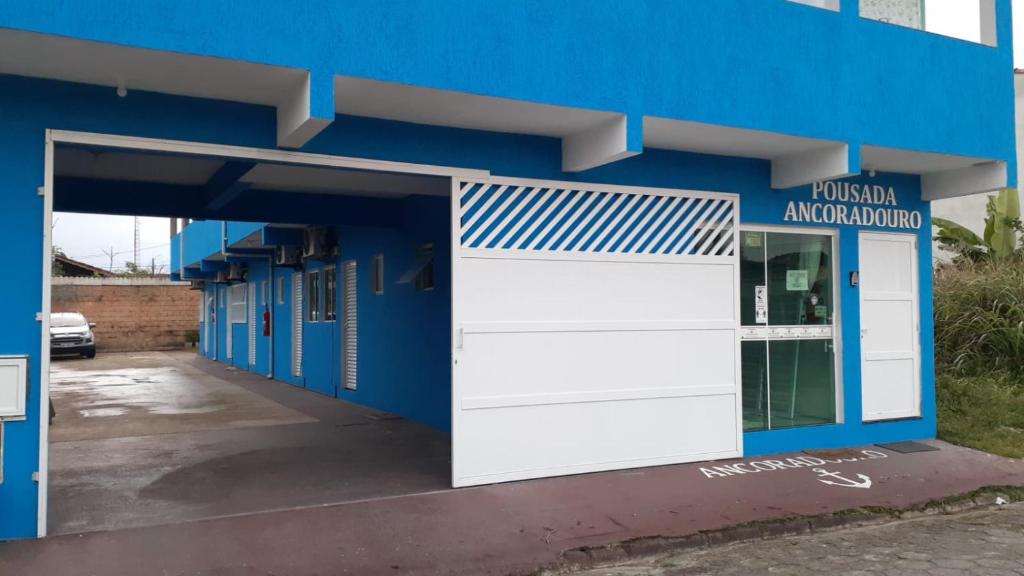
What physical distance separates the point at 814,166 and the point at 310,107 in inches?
198

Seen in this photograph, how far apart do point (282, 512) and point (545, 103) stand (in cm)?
374

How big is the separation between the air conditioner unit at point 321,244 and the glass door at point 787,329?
7.66 m

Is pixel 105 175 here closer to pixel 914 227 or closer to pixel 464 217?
pixel 464 217

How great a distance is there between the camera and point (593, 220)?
7.64m

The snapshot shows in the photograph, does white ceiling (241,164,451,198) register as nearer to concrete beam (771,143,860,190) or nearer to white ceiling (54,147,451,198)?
white ceiling (54,147,451,198)

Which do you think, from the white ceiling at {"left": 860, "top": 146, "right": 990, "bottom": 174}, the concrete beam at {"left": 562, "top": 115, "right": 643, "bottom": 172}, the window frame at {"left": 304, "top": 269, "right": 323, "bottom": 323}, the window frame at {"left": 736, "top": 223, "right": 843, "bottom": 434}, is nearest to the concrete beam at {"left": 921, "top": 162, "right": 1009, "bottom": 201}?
the white ceiling at {"left": 860, "top": 146, "right": 990, "bottom": 174}

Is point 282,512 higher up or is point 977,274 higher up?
point 977,274

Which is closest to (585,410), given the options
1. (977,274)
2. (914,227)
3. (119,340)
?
(914,227)

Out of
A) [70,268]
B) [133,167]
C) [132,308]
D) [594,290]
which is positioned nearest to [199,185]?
[133,167]

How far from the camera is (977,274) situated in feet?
45.0

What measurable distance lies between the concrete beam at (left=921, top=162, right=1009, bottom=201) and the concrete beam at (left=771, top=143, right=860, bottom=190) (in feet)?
6.58

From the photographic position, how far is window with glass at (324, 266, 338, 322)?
47.1ft

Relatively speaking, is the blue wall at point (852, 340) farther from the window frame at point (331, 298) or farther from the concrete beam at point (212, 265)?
the concrete beam at point (212, 265)

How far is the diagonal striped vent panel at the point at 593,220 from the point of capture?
23.5ft
